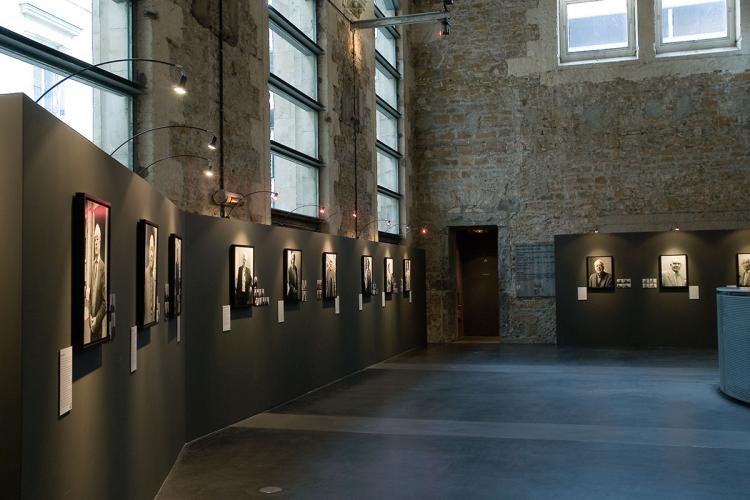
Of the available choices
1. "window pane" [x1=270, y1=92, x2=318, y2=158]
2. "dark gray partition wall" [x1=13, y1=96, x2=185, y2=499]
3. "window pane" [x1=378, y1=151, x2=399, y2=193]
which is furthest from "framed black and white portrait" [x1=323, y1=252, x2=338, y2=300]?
"window pane" [x1=378, y1=151, x2=399, y2=193]

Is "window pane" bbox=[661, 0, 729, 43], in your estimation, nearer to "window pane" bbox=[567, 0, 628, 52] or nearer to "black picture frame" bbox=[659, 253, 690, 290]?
"window pane" bbox=[567, 0, 628, 52]

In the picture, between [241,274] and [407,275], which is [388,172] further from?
[241,274]

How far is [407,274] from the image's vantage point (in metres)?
18.5

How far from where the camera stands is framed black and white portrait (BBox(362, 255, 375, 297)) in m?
14.8

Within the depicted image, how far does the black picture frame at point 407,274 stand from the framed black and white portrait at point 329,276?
511 cm

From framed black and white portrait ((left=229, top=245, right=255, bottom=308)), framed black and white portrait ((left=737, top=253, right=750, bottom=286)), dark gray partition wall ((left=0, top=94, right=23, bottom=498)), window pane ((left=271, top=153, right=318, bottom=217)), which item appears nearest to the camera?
dark gray partition wall ((left=0, top=94, right=23, bottom=498))

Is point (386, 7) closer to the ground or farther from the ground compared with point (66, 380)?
farther from the ground

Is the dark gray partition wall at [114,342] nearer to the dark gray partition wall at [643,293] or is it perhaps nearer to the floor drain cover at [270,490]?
the floor drain cover at [270,490]

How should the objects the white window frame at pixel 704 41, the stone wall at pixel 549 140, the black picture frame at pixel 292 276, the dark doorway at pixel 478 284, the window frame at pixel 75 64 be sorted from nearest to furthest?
the window frame at pixel 75 64
the black picture frame at pixel 292 276
the stone wall at pixel 549 140
the white window frame at pixel 704 41
the dark doorway at pixel 478 284

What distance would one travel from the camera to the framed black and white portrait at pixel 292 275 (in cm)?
1102

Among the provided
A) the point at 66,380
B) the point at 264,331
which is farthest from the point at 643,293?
the point at 66,380

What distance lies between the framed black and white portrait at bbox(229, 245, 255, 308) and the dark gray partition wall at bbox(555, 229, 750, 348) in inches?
449

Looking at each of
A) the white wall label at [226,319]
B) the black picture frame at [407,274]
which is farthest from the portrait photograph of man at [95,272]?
the black picture frame at [407,274]

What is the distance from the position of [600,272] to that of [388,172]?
5825 millimetres
